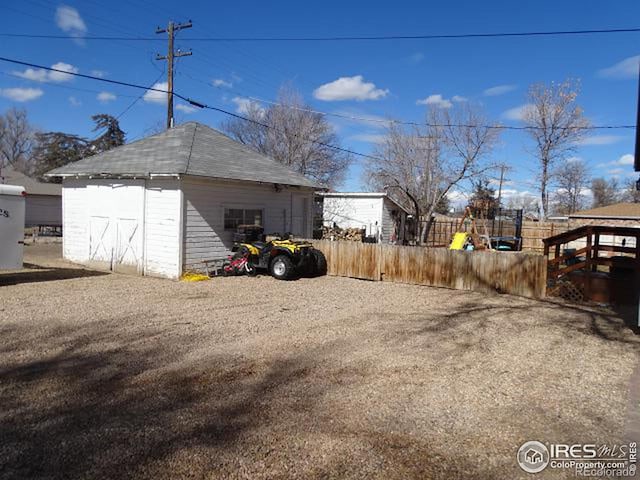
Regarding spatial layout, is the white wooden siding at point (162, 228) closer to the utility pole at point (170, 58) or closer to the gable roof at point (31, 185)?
the utility pole at point (170, 58)

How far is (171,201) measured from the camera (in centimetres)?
1317

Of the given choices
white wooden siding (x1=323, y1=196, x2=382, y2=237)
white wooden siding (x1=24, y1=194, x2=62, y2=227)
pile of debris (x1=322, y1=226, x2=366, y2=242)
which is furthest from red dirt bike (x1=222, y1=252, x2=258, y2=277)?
white wooden siding (x1=24, y1=194, x2=62, y2=227)

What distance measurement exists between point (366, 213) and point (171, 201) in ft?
53.2

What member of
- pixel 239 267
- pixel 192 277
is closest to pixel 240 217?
pixel 239 267

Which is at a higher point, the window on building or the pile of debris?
the window on building

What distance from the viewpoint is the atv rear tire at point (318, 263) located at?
1430 centimetres

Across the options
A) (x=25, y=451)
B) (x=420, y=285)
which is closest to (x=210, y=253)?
(x=420, y=285)

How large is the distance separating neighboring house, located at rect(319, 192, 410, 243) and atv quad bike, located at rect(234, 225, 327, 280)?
13.2 meters

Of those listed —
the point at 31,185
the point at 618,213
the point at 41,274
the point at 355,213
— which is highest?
the point at 31,185

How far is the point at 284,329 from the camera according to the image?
7.83 meters

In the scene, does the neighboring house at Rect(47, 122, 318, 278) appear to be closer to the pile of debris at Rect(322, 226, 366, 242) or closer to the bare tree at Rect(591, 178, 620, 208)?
the pile of debris at Rect(322, 226, 366, 242)

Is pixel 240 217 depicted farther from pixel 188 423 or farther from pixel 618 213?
pixel 618 213

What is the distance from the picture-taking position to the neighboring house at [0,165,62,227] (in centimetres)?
3303

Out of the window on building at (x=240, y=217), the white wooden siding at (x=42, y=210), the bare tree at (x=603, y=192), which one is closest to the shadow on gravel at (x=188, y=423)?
the window on building at (x=240, y=217)
